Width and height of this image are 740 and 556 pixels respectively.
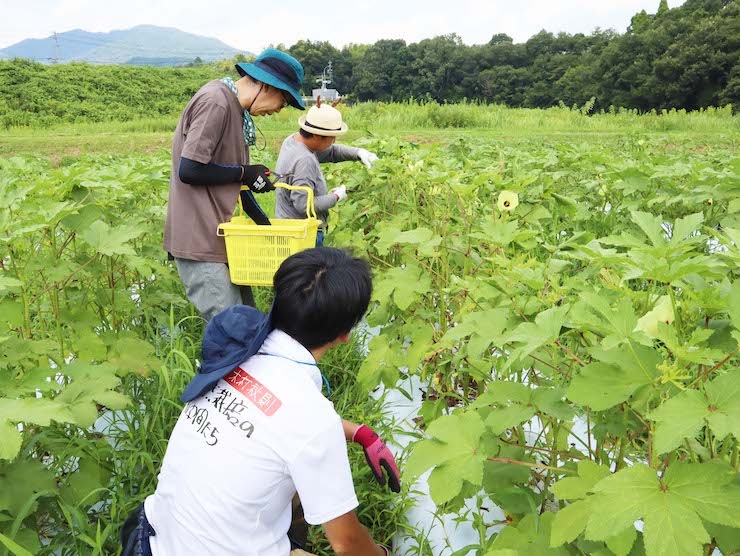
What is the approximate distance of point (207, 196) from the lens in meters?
2.38

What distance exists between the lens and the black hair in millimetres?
1423

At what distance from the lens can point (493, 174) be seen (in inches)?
97.0

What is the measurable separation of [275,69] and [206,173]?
526mm

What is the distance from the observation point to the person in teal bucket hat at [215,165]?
2.24 meters

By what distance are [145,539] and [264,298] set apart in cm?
221

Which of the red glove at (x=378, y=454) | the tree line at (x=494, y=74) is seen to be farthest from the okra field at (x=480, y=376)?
the tree line at (x=494, y=74)

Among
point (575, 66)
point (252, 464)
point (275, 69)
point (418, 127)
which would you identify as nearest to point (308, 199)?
point (275, 69)

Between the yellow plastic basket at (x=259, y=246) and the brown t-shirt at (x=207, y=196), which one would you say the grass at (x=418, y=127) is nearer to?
the brown t-shirt at (x=207, y=196)

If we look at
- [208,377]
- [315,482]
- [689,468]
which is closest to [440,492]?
[315,482]

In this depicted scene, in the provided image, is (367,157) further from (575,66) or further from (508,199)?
(575,66)

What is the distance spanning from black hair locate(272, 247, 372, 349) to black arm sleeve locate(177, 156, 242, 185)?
3.24ft

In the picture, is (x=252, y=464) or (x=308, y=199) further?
(x=308, y=199)

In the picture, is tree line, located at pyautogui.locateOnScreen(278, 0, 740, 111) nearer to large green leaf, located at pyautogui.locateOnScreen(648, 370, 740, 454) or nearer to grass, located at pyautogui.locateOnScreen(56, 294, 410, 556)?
grass, located at pyautogui.locateOnScreen(56, 294, 410, 556)

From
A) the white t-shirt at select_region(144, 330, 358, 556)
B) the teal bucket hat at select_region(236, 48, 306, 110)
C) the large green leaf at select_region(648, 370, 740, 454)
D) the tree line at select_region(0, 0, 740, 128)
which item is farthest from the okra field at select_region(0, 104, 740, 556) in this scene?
the tree line at select_region(0, 0, 740, 128)
